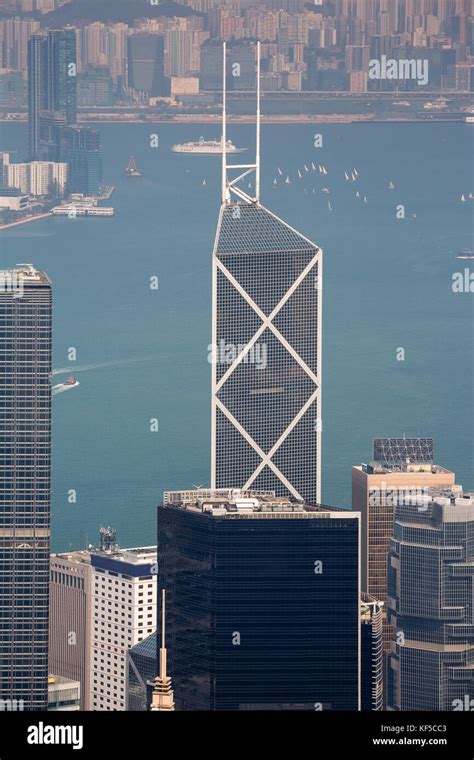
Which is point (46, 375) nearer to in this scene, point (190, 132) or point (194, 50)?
point (194, 50)

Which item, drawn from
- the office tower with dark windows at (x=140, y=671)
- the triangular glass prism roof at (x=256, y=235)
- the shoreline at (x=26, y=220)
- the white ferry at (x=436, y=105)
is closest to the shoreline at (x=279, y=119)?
the white ferry at (x=436, y=105)

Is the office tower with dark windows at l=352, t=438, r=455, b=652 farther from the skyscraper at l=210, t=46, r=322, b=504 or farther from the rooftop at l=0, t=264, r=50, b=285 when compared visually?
the rooftop at l=0, t=264, r=50, b=285

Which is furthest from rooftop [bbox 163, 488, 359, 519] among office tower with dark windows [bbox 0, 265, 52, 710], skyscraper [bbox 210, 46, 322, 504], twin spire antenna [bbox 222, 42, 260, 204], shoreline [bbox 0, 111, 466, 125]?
shoreline [bbox 0, 111, 466, 125]

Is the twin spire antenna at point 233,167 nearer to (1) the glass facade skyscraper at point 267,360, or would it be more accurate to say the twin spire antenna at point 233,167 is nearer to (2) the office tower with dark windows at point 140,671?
(1) the glass facade skyscraper at point 267,360

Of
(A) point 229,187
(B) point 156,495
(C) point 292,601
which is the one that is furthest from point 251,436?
(C) point 292,601

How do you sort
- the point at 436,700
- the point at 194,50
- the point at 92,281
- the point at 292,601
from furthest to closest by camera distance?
1. the point at 92,281
2. the point at 194,50
3. the point at 436,700
4. the point at 292,601

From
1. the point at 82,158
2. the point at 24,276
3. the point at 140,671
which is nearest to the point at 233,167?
the point at 82,158
